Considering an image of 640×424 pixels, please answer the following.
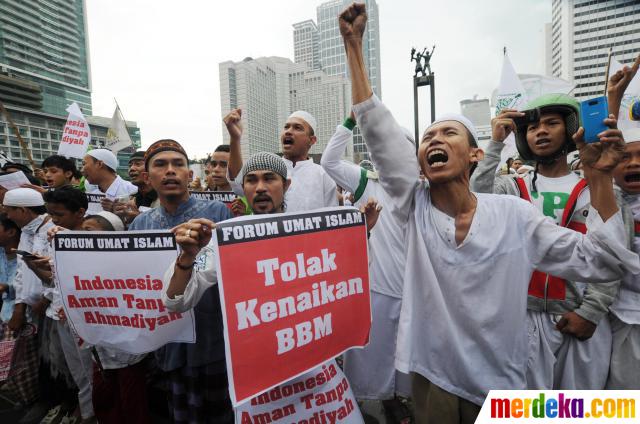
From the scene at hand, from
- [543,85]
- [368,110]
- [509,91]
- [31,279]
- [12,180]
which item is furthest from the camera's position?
[543,85]

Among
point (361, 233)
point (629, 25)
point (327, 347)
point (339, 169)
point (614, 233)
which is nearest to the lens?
point (614, 233)

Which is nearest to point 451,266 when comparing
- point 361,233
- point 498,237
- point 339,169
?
point 498,237

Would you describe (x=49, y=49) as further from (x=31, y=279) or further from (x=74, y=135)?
(x=31, y=279)

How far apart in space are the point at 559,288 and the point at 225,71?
86.6m

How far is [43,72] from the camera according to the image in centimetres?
9550

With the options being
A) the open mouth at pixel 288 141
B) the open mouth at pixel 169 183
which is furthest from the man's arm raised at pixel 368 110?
the open mouth at pixel 288 141

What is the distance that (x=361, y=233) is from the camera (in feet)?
6.36

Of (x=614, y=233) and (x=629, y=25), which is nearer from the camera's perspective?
(x=614, y=233)

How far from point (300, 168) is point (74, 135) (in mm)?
6179

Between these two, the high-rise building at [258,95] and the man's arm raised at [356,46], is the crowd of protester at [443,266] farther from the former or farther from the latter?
the high-rise building at [258,95]

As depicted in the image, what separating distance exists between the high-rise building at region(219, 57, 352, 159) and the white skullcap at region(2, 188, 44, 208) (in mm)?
74580

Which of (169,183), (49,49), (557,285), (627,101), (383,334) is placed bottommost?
(383,334)

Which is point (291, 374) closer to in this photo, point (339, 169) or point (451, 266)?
point (451, 266)

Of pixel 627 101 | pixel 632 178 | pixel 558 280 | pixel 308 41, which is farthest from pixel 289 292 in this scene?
pixel 308 41
